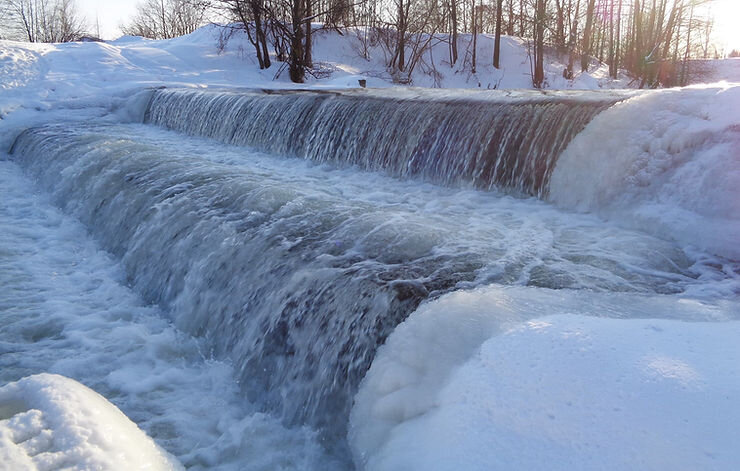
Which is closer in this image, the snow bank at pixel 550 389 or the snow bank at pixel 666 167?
the snow bank at pixel 550 389

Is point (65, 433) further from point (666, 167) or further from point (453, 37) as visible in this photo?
point (453, 37)

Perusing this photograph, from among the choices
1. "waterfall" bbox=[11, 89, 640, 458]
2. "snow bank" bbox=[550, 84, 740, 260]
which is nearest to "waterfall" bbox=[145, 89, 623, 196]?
"waterfall" bbox=[11, 89, 640, 458]

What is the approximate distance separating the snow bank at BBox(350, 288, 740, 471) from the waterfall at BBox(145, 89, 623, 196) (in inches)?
101

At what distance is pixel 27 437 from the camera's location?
190 centimetres

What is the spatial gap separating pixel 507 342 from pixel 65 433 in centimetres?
163

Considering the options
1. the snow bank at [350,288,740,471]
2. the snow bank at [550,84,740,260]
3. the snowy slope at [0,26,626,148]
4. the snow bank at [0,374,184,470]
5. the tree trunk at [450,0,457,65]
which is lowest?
the snow bank at [0,374,184,470]

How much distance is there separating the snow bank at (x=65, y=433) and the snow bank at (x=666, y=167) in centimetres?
337

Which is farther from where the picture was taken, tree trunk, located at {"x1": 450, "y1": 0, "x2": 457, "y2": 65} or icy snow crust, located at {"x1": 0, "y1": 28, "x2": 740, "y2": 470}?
tree trunk, located at {"x1": 450, "y1": 0, "x2": 457, "y2": 65}

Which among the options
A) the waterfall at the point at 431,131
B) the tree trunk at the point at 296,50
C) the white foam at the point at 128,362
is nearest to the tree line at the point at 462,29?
the tree trunk at the point at 296,50

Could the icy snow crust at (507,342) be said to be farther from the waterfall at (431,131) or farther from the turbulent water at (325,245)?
the waterfall at (431,131)

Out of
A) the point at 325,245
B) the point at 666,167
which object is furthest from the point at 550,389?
the point at 666,167

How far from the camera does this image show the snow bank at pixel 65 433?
1822mm

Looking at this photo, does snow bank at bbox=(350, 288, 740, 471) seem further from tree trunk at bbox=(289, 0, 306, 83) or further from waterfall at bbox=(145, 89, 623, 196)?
tree trunk at bbox=(289, 0, 306, 83)

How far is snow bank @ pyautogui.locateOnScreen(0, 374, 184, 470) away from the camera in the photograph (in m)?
1.82
